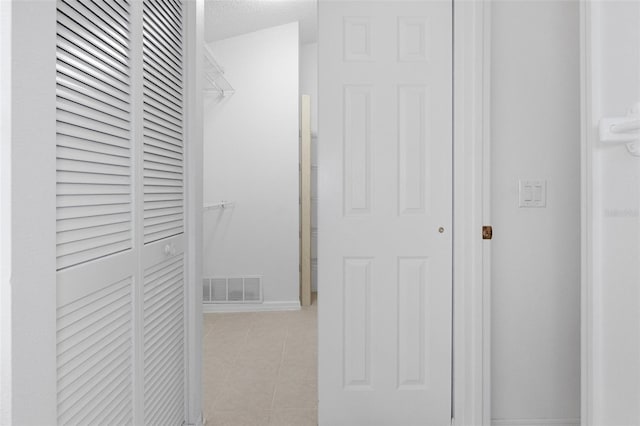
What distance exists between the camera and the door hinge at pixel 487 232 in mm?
1696

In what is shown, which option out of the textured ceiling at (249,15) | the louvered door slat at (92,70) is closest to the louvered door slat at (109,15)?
the louvered door slat at (92,70)

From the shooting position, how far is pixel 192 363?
5.74 ft

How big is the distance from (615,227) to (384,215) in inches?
40.0

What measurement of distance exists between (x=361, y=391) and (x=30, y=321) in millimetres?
1487

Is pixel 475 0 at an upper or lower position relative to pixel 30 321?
upper

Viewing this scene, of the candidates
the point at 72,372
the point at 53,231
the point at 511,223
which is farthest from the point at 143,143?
the point at 511,223

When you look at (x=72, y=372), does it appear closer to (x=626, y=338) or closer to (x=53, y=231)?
(x=53, y=231)

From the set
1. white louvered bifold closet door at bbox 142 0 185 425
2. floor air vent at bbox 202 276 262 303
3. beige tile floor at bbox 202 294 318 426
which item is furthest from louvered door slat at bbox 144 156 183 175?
floor air vent at bbox 202 276 262 303

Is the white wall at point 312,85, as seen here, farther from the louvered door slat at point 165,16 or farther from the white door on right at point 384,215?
the louvered door slat at point 165,16

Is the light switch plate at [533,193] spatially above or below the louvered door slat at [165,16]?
below

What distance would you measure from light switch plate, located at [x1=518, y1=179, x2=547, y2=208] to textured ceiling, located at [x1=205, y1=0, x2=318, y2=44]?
2.66 meters

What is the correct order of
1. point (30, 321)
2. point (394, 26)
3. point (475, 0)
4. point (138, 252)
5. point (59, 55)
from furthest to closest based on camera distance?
point (394, 26)
point (475, 0)
point (138, 252)
point (59, 55)
point (30, 321)

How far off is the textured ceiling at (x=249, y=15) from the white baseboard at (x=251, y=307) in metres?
2.51

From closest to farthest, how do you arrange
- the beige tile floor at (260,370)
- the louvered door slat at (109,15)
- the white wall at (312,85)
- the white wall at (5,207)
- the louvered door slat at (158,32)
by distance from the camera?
the white wall at (5,207)
the louvered door slat at (109,15)
the louvered door slat at (158,32)
the beige tile floor at (260,370)
the white wall at (312,85)
